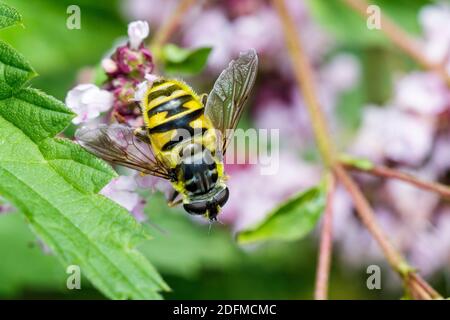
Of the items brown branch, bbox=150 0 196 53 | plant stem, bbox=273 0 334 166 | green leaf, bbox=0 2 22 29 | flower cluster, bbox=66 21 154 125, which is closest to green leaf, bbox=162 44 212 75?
brown branch, bbox=150 0 196 53

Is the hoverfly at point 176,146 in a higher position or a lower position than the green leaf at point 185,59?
lower

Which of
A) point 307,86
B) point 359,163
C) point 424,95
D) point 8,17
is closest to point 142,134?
point 8,17

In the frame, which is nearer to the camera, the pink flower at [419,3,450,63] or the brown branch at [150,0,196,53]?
the brown branch at [150,0,196,53]

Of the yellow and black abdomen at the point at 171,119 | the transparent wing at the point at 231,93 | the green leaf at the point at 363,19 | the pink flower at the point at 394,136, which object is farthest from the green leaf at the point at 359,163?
the green leaf at the point at 363,19

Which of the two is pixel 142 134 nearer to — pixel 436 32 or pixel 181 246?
pixel 181 246

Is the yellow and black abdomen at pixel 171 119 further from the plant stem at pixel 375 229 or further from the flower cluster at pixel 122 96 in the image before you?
the plant stem at pixel 375 229

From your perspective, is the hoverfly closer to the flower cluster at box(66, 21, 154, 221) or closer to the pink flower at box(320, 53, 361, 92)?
the flower cluster at box(66, 21, 154, 221)
